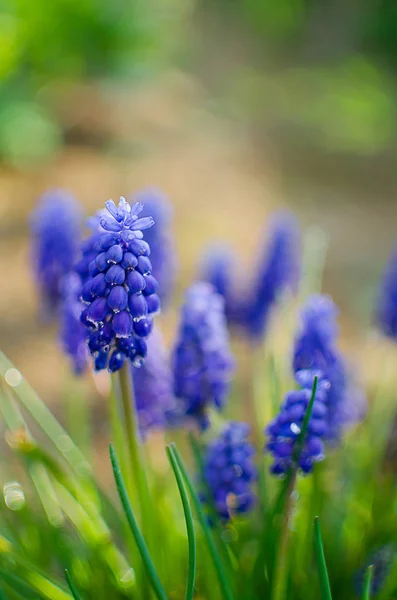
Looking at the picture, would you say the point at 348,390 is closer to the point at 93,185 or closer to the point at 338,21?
the point at 93,185

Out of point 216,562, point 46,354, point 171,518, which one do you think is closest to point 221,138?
point 46,354

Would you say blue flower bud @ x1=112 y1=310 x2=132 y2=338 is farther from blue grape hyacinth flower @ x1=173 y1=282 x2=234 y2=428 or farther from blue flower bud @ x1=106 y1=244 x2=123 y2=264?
blue grape hyacinth flower @ x1=173 y1=282 x2=234 y2=428

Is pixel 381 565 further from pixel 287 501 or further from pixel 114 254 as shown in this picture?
pixel 114 254

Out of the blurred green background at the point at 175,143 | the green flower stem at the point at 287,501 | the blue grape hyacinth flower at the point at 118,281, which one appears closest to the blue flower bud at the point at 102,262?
the blue grape hyacinth flower at the point at 118,281


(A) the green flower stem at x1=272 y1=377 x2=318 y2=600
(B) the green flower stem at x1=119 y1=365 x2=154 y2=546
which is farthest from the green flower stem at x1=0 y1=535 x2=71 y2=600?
(A) the green flower stem at x1=272 y1=377 x2=318 y2=600

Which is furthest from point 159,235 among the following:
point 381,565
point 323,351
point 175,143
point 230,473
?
point 175,143

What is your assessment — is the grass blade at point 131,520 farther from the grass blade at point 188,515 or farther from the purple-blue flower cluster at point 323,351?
the purple-blue flower cluster at point 323,351
